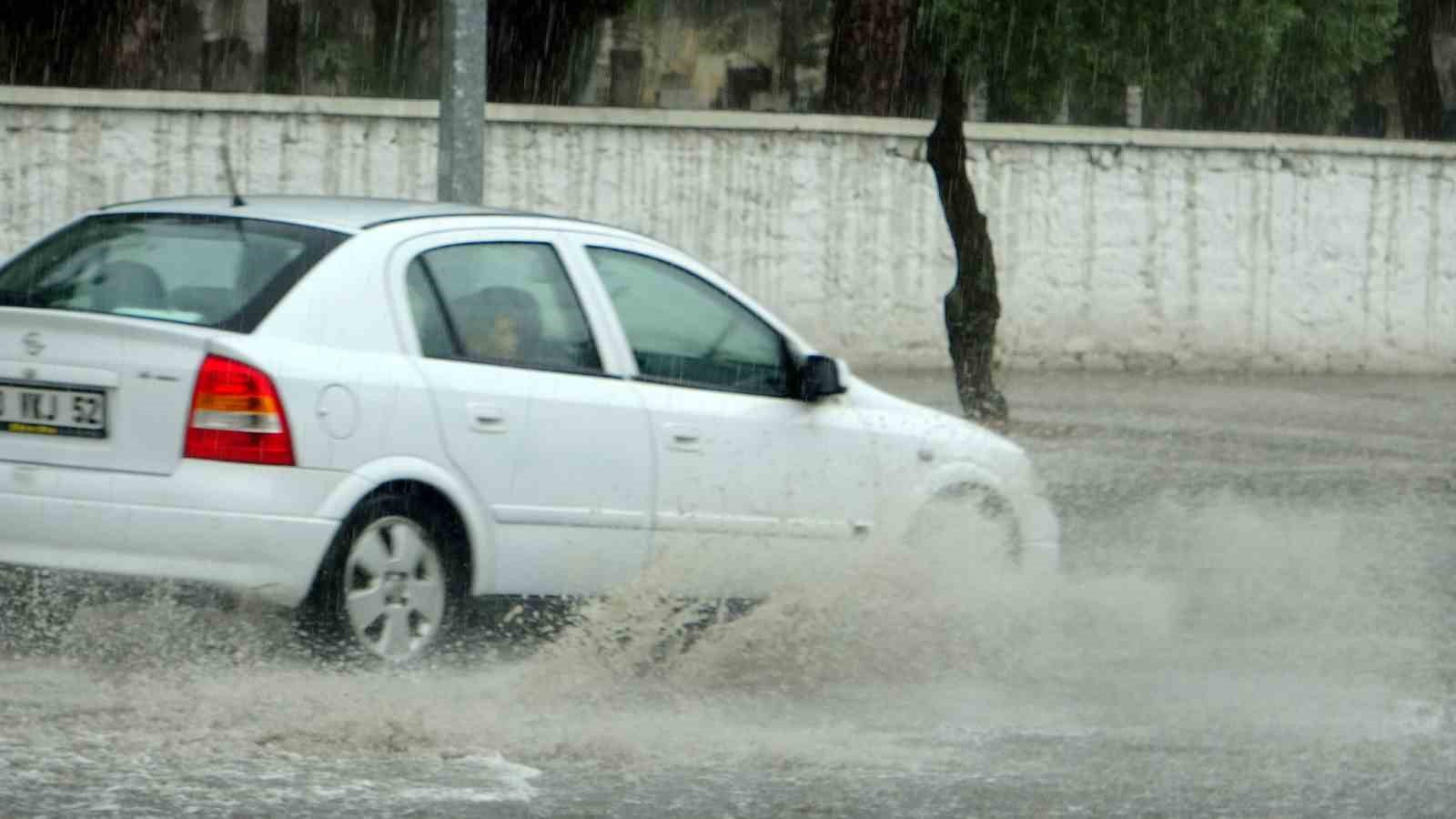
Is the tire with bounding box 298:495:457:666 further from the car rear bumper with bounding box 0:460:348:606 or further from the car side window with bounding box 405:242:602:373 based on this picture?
the car side window with bounding box 405:242:602:373

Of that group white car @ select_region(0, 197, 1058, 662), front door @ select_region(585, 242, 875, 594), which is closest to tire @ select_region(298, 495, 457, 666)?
white car @ select_region(0, 197, 1058, 662)

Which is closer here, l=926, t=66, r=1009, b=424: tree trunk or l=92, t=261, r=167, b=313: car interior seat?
l=92, t=261, r=167, b=313: car interior seat

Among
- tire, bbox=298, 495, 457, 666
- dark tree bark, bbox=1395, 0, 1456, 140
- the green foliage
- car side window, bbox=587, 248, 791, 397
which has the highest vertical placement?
dark tree bark, bbox=1395, 0, 1456, 140

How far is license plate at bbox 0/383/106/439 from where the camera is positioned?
7555mm

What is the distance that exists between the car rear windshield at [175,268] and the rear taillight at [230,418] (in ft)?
0.67

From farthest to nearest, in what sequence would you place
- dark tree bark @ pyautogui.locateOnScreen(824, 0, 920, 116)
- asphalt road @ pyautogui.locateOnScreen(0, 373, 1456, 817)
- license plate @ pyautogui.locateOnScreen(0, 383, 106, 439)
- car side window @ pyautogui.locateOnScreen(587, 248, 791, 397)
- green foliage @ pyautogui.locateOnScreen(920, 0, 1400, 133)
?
dark tree bark @ pyautogui.locateOnScreen(824, 0, 920, 116)
green foliage @ pyautogui.locateOnScreen(920, 0, 1400, 133)
car side window @ pyautogui.locateOnScreen(587, 248, 791, 397)
license plate @ pyautogui.locateOnScreen(0, 383, 106, 439)
asphalt road @ pyautogui.locateOnScreen(0, 373, 1456, 817)

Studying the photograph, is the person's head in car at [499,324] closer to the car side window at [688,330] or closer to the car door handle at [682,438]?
the car side window at [688,330]

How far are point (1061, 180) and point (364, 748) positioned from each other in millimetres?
15334

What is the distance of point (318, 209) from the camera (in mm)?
8281

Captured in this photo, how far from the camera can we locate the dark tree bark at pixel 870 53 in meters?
22.9

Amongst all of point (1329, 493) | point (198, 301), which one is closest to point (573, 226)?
point (198, 301)

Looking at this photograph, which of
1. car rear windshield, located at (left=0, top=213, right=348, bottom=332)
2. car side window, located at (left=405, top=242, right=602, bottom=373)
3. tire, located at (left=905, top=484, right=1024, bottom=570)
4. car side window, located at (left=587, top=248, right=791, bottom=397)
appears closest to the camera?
car rear windshield, located at (left=0, top=213, right=348, bottom=332)

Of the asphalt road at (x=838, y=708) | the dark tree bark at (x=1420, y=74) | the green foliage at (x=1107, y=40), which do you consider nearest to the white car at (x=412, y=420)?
the asphalt road at (x=838, y=708)

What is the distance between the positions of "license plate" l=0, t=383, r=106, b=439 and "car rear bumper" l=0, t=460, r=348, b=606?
122 mm
